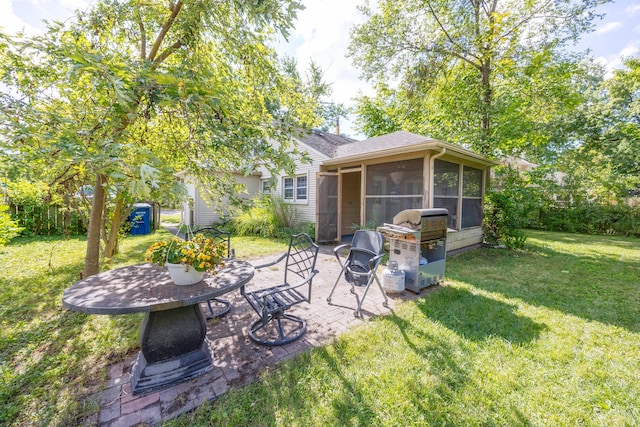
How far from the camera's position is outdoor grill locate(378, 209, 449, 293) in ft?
12.8

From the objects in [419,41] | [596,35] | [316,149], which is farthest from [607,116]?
[316,149]

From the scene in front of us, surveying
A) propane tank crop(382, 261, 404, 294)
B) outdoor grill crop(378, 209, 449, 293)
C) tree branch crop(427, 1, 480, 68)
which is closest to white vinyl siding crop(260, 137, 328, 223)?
outdoor grill crop(378, 209, 449, 293)

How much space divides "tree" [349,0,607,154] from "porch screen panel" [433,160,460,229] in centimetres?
300

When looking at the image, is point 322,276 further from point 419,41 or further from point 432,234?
point 419,41

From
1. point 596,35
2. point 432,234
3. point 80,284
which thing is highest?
point 596,35

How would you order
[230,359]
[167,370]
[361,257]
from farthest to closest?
[361,257], [230,359], [167,370]

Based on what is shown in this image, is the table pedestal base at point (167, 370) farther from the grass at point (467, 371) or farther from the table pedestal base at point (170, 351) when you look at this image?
the grass at point (467, 371)

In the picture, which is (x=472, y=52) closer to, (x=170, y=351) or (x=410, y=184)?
(x=410, y=184)

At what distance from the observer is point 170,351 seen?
7.20 ft

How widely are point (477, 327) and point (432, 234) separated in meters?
1.52

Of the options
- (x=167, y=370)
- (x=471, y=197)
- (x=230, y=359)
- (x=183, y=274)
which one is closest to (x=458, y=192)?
(x=471, y=197)

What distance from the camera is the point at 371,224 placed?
6938mm

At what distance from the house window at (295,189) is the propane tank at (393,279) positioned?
6597 mm

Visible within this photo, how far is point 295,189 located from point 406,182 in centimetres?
533
